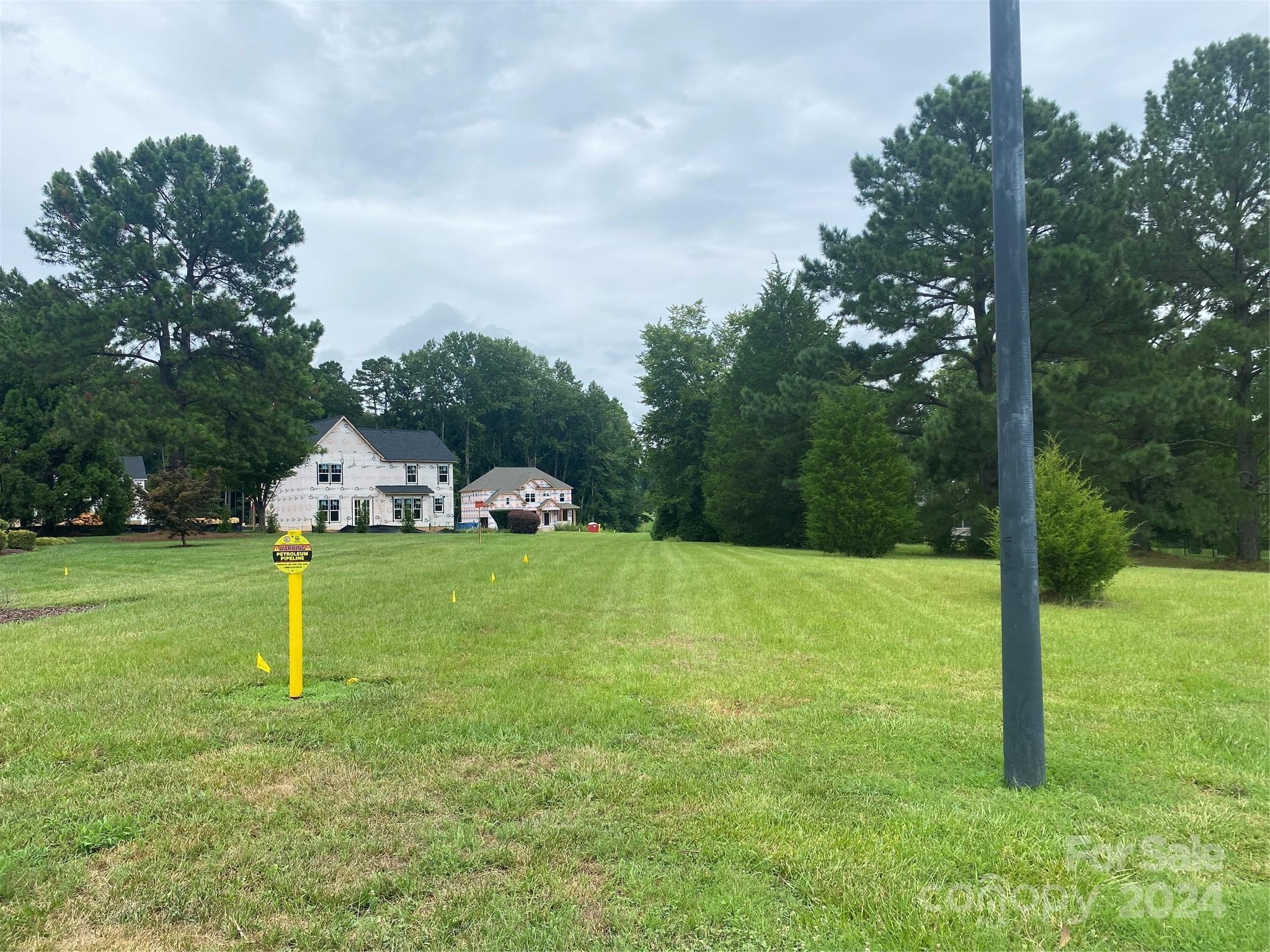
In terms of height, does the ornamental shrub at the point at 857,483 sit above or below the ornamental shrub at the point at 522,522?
above

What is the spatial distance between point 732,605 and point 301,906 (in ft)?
29.8

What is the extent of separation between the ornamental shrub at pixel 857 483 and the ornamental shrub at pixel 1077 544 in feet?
37.0

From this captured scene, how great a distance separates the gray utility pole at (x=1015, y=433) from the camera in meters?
4.05

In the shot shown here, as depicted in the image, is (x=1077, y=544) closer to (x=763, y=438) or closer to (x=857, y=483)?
(x=857, y=483)

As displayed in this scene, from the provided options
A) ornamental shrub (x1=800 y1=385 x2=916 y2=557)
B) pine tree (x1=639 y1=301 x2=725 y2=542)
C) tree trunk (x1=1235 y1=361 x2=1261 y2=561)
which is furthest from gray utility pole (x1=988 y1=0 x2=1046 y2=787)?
pine tree (x1=639 y1=301 x2=725 y2=542)

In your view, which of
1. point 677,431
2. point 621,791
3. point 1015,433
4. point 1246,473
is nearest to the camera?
point 621,791

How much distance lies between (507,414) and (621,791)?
9293 cm

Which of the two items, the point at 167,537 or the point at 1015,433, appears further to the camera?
the point at 167,537

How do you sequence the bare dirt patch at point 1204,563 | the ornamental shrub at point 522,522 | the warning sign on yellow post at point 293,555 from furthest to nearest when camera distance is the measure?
the ornamental shrub at point 522,522 → the bare dirt patch at point 1204,563 → the warning sign on yellow post at point 293,555

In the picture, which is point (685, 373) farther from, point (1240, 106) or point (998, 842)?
point (998, 842)

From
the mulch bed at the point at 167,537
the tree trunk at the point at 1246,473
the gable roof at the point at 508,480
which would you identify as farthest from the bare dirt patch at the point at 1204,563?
the gable roof at the point at 508,480

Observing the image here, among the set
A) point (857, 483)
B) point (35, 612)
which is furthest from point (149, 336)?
point (857, 483)

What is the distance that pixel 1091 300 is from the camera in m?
24.4

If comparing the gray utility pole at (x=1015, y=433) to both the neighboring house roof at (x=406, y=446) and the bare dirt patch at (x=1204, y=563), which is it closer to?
the bare dirt patch at (x=1204, y=563)
